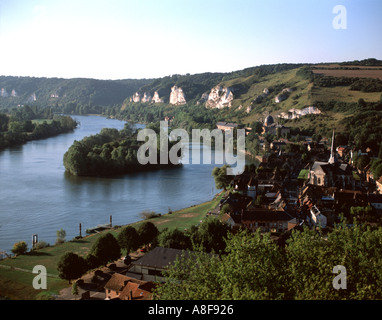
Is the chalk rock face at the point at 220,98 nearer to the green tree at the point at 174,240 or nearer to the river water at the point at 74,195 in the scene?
the river water at the point at 74,195

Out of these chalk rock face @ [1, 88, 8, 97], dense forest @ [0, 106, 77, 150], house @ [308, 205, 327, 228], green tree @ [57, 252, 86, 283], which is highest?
chalk rock face @ [1, 88, 8, 97]

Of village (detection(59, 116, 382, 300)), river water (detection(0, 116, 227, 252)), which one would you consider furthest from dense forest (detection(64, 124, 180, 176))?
village (detection(59, 116, 382, 300))

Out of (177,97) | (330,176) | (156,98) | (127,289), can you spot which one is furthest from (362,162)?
(156,98)

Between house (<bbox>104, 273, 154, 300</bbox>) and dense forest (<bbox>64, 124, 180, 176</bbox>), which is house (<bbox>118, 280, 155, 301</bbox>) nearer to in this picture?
house (<bbox>104, 273, 154, 300</bbox>)

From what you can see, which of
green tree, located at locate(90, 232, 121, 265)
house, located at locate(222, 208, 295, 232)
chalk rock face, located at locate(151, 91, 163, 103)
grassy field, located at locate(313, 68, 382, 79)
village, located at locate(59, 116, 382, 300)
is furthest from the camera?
chalk rock face, located at locate(151, 91, 163, 103)

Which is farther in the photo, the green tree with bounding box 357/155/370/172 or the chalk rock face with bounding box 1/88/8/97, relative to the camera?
the chalk rock face with bounding box 1/88/8/97

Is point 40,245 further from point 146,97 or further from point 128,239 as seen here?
point 146,97
